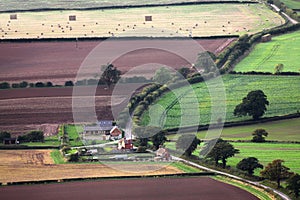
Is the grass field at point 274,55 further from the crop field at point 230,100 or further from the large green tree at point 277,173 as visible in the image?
the large green tree at point 277,173

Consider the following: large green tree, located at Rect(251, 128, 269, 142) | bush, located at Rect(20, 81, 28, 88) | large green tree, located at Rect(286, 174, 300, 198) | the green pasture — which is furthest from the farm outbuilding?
large green tree, located at Rect(286, 174, 300, 198)

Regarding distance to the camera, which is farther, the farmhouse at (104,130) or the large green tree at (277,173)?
the farmhouse at (104,130)

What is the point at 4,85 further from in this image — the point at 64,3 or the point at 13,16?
the point at 64,3

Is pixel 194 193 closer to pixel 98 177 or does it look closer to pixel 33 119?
pixel 98 177

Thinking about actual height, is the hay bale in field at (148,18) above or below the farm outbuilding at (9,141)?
above

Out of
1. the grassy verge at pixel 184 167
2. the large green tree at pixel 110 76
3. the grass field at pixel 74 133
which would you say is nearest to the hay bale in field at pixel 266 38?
the large green tree at pixel 110 76

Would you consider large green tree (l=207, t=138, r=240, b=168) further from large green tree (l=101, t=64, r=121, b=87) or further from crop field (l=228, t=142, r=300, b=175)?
large green tree (l=101, t=64, r=121, b=87)
